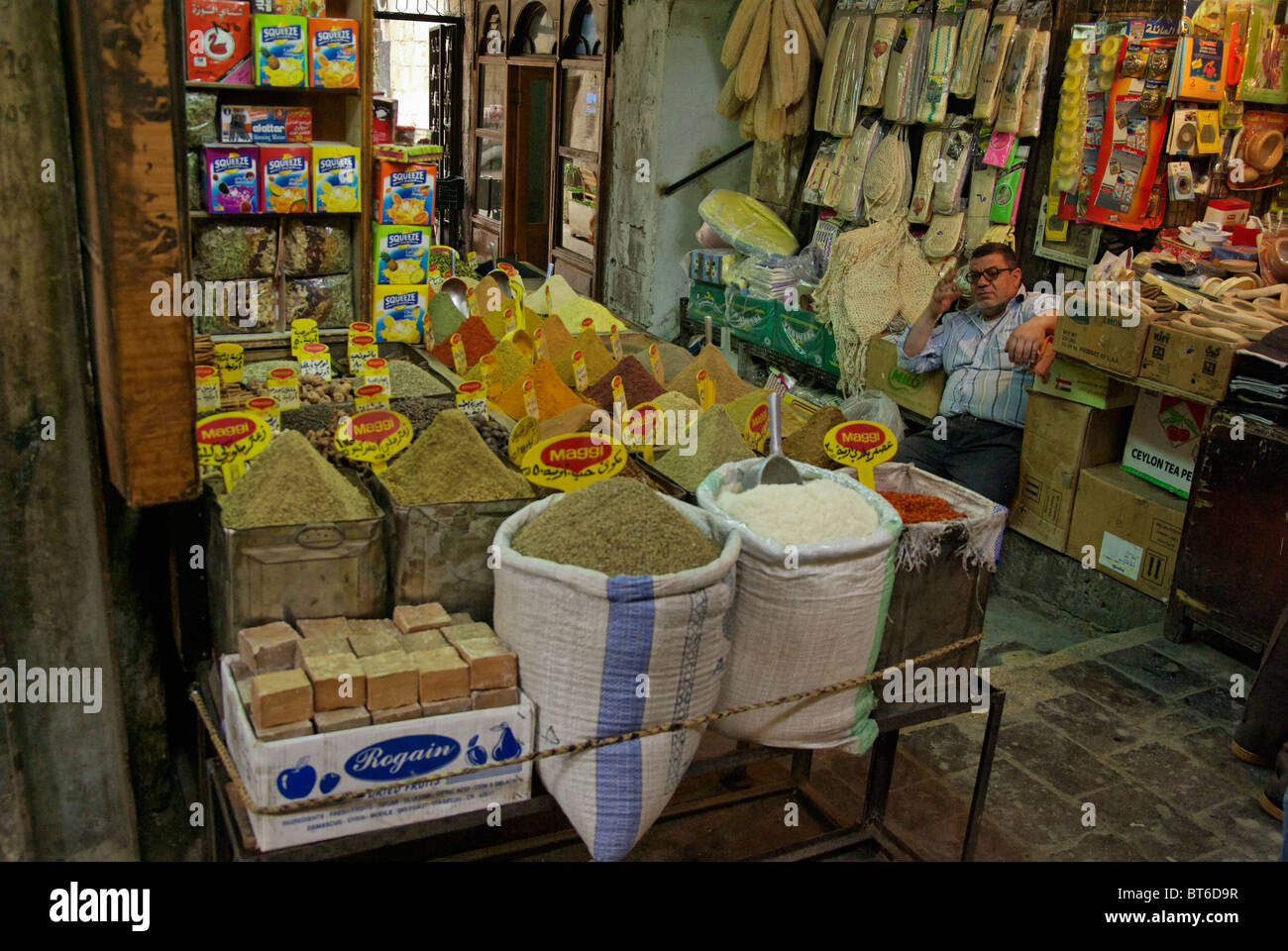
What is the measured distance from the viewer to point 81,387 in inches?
64.2

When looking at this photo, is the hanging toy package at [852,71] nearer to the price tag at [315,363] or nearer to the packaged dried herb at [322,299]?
the packaged dried herb at [322,299]

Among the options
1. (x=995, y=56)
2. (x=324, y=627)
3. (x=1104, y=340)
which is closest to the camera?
(x=324, y=627)

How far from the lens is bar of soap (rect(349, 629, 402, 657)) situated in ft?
5.09

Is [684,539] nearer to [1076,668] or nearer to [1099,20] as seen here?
[1076,668]

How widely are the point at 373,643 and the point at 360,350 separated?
1229 mm

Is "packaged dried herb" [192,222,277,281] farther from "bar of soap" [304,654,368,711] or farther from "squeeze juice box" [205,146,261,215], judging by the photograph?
"bar of soap" [304,654,368,711]

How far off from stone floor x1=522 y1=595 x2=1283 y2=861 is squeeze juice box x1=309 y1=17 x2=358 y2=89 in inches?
98.6

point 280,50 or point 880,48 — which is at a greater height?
point 880,48

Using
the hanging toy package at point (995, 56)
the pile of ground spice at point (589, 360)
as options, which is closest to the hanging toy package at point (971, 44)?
the hanging toy package at point (995, 56)

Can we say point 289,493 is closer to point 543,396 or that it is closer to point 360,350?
point 543,396

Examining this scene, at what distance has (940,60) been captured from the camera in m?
4.21

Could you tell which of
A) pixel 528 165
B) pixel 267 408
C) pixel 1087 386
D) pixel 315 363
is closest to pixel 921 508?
pixel 267 408

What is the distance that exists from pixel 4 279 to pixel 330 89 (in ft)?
7.47

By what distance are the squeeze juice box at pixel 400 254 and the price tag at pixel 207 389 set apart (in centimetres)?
163
